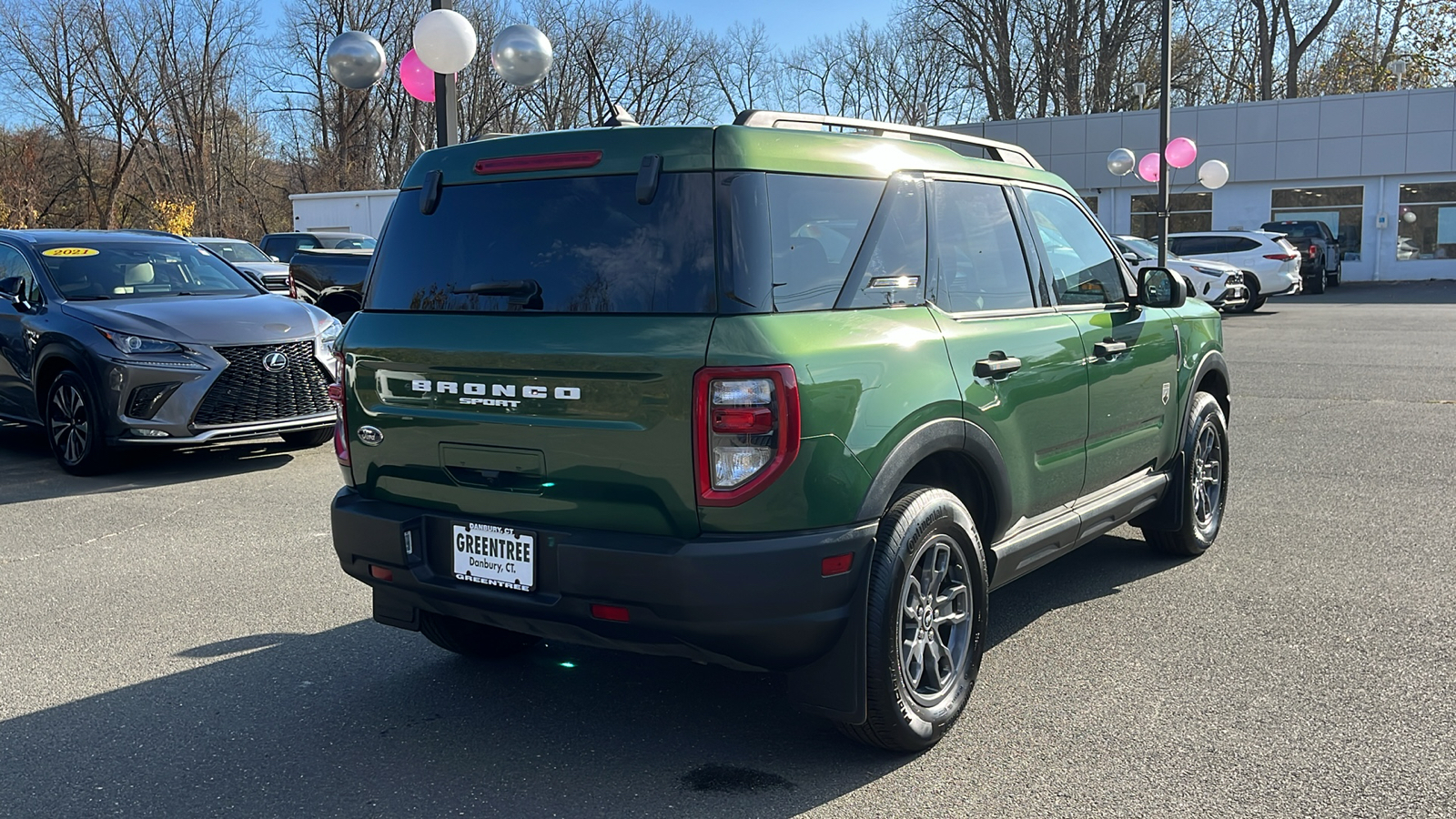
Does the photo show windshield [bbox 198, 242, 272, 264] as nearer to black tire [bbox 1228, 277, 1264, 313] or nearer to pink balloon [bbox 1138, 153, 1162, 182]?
black tire [bbox 1228, 277, 1264, 313]

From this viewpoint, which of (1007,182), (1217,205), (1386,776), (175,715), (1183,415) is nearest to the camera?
(1386,776)

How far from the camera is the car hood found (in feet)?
26.6

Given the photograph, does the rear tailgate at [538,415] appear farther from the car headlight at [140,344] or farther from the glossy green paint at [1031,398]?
the car headlight at [140,344]

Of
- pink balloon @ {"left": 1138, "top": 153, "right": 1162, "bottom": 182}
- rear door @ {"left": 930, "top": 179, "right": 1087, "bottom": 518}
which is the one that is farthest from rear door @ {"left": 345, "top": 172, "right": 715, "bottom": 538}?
pink balloon @ {"left": 1138, "top": 153, "right": 1162, "bottom": 182}

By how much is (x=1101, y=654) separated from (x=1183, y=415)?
1.61 meters

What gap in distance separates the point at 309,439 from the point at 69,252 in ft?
7.54

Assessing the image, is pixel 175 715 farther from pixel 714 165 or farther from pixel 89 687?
pixel 714 165

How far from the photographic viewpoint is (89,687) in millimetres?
4238

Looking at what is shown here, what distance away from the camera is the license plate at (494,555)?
3.41 m

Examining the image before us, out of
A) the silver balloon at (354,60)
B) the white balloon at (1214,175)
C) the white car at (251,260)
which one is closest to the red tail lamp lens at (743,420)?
the silver balloon at (354,60)

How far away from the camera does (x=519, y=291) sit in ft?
11.7

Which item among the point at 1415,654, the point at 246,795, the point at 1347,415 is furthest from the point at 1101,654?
the point at 1347,415

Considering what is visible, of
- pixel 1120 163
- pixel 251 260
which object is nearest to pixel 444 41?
pixel 251 260

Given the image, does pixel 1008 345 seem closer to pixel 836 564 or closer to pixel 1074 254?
pixel 1074 254
